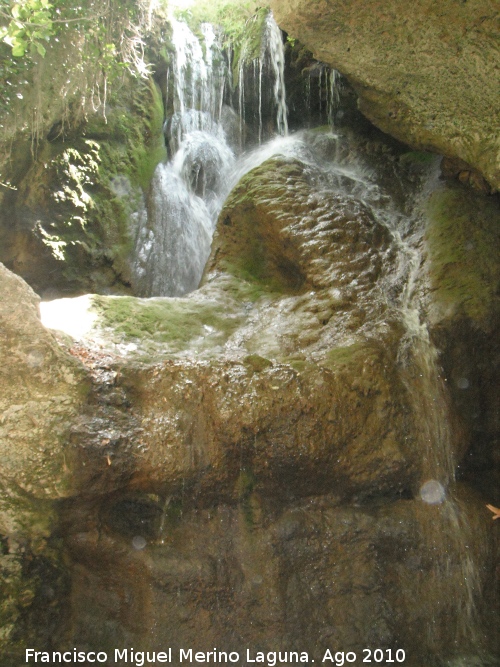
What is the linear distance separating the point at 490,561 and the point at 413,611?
0.81 metres

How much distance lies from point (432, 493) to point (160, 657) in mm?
2319

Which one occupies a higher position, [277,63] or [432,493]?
[277,63]

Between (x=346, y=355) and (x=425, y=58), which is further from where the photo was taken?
(x=425, y=58)

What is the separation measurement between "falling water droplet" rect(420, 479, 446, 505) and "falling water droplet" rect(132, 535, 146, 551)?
7.07 feet

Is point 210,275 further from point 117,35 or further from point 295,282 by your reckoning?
point 117,35

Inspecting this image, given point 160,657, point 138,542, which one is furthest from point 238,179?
point 160,657

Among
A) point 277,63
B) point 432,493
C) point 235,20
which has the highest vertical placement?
point 235,20

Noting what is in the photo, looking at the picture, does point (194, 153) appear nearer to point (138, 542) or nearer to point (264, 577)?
point (138, 542)

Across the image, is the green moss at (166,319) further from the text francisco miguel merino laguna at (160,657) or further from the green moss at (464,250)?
the text francisco miguel merino laguna at (160,657)

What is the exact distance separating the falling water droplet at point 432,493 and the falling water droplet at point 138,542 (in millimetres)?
2155

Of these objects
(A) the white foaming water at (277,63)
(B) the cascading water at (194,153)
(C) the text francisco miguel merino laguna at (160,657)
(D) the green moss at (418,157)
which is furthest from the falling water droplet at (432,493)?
(A) the white foaming water at (277,63)

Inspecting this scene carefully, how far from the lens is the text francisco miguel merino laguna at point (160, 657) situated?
3266 mm

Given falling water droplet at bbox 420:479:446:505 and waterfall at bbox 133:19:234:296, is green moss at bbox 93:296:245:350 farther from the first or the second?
waterfall at bbox 133:19:234:296

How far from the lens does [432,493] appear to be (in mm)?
4180
